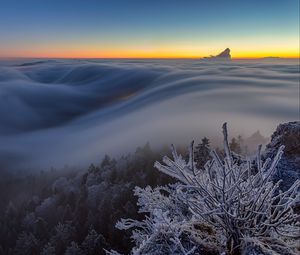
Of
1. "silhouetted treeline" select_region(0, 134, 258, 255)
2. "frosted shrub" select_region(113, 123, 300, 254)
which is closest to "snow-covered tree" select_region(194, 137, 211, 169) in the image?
"frosted shrub" select_region(113, 123, 300, 254)

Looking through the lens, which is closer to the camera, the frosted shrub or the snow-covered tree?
the frosted shrub

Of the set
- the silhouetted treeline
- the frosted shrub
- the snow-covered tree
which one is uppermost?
the frosted shrub

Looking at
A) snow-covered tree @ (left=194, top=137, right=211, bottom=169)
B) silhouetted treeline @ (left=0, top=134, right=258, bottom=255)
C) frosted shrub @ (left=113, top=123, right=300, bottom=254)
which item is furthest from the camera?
silhouetted treeline @ (left=0, top=134, right=258, bottom=255)

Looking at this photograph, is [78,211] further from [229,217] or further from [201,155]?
[229,217]

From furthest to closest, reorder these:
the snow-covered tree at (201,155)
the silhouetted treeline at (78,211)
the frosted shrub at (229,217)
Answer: the silhouetted treeline at (78,211) < the snow-covered tree at (201,155) < the frosted shrub at (229,217)

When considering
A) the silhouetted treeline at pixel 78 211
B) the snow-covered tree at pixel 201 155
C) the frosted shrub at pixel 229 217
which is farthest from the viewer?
the silhouetted treeline at pixel 78 211

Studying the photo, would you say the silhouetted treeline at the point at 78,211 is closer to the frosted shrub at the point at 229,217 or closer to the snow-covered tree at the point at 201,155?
the snow-covered tree at the point at 201,155

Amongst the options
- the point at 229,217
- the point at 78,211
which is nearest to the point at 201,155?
the point at 229,217

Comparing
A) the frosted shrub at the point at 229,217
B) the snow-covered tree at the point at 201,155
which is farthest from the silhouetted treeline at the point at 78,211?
the frosted shrub at the point at 229,217

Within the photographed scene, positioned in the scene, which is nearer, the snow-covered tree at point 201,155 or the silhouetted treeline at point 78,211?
the snow-covered tree at point 201,155

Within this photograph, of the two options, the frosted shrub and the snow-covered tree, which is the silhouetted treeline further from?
the frosted shrub

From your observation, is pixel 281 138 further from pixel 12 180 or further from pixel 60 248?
pixel 12 180

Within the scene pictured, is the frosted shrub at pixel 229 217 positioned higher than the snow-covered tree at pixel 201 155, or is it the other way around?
the frosted shrub at pixel 229 217
